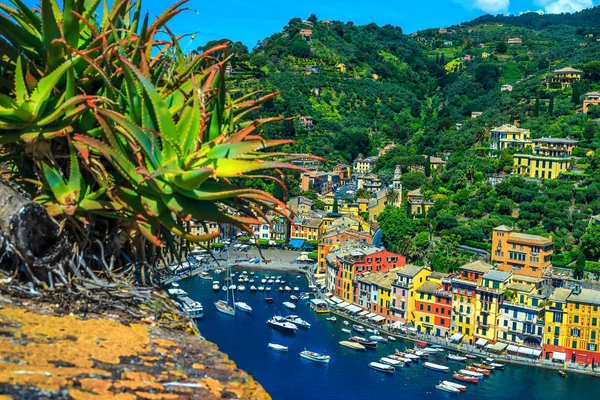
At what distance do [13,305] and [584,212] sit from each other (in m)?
44.9

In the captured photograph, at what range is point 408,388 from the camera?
1169 inches

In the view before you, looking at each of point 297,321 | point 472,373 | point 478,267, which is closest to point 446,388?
point 472,373

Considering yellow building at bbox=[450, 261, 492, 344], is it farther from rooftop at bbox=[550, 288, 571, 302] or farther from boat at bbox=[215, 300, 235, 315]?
boat at bbox=[215, 300, 235, 315]

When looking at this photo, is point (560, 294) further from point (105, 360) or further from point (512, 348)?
point (105, 360)

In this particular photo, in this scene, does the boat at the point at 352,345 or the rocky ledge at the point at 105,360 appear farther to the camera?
the boat at the point at 352,345

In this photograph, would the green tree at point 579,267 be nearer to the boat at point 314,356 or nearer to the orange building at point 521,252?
the orange building at point 521,252

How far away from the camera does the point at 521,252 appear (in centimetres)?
3894

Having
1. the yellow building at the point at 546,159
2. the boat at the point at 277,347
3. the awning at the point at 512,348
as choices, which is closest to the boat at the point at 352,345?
the boat at the point at 277,347

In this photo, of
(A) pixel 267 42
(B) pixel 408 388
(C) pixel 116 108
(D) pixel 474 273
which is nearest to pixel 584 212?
(D) pixel 474 273

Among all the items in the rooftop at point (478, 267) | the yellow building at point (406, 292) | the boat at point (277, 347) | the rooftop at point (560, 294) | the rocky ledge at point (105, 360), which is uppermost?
the rocky ledge at point (105, 360)

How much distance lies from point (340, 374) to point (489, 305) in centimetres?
863

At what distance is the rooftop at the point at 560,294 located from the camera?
33078 mm

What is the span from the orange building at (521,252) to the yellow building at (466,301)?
3.27 m

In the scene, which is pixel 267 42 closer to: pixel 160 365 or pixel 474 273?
pixel 474 273
